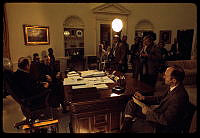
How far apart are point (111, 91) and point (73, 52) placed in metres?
5.15

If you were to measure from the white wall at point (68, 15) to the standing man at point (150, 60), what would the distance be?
149 inches

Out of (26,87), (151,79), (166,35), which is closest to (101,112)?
(26,87)

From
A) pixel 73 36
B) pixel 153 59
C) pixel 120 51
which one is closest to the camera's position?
pixel 153 59

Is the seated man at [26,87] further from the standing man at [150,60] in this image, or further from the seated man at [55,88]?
the standing man at [150,60]

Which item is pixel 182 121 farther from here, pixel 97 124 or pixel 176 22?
pixel 176 22

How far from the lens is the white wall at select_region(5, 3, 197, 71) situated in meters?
5.14

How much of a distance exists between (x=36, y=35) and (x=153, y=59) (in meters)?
4.56

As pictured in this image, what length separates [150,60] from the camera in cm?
325

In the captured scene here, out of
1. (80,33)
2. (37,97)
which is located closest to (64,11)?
(80,33)

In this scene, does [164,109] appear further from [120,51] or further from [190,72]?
[190,72]

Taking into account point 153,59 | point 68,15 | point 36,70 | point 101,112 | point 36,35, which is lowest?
point 101,112

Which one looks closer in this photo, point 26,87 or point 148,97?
point 148,97

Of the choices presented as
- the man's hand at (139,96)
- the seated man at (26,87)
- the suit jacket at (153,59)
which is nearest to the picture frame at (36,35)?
the seated man at (26,87)

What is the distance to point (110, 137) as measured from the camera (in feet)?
6.09
